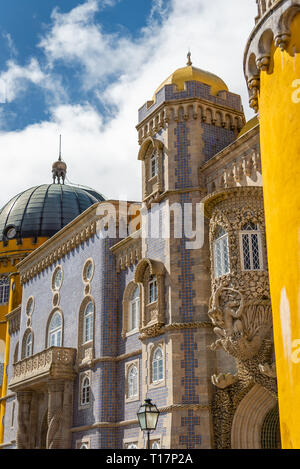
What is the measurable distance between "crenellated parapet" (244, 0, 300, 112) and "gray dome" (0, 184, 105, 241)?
110 ft

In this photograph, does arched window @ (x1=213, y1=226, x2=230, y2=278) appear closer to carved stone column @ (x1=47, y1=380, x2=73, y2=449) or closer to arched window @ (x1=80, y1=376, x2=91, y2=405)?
arched window @ (x1=80, y1=376, x2=91, y2=405)

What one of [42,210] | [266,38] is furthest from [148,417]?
[42,210]

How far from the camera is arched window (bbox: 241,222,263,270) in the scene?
17344 mm

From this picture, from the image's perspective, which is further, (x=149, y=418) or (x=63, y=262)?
(x=63, y=262)

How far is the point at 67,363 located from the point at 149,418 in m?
13.5

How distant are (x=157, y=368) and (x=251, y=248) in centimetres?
553

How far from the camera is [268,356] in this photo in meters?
16.6

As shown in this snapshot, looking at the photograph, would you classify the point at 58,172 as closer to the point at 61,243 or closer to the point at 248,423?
the point at 61,243

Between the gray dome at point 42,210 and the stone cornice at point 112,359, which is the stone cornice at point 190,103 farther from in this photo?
the gray dome at point 42,210

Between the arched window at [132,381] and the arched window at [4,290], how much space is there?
71.9ft

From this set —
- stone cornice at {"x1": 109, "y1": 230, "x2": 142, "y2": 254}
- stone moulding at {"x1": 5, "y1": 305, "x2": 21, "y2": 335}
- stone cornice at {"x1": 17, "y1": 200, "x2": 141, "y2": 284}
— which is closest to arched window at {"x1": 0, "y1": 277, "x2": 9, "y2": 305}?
stone moulding at {"x1": 5, "y1": 305, "x2": 21, "y2": 335}

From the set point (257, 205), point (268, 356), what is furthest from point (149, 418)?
point (257, 205)

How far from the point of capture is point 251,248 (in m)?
17.4
